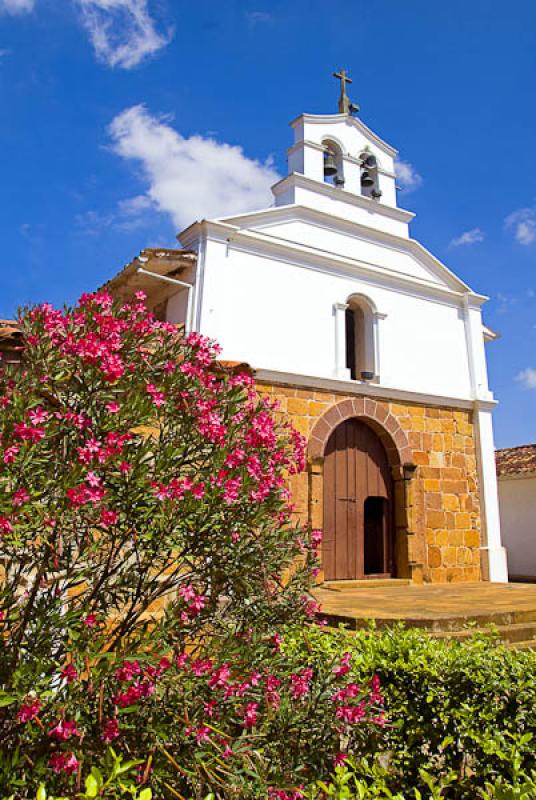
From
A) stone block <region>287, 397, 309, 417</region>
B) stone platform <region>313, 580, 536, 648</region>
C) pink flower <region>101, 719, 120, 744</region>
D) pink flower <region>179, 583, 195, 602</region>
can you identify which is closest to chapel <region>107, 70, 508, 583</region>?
stone block <region>287, 397, 309, 417</region>

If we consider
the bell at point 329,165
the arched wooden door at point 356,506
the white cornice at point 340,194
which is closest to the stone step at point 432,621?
the arched wooden door at point 356,506

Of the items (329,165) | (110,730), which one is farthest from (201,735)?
(329,165)

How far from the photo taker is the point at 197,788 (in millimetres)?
1860

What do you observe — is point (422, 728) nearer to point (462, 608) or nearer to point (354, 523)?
point (462, 608)

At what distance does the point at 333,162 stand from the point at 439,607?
748 cm

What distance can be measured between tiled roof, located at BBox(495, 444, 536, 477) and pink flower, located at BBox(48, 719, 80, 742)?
1425 centimetres

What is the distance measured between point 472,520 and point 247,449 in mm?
8238

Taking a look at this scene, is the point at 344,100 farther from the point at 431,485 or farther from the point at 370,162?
the point at 431,485

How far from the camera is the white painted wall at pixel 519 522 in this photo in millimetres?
14227

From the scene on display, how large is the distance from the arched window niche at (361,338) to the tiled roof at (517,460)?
7.09 m

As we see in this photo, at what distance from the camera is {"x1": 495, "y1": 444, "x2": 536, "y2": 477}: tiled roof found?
1441 cm

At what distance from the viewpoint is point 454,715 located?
8.27ft

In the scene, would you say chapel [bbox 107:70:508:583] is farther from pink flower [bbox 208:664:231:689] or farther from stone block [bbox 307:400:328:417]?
pink flower [bbox 208:664:231:689]

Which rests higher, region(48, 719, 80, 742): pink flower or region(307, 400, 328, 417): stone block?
region(307, 400, 328, 417): stone block
